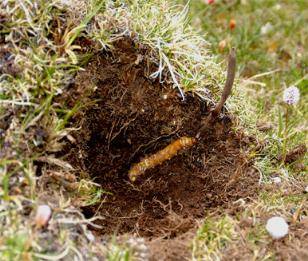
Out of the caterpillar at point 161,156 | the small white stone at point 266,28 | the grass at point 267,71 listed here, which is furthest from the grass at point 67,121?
the small white stone at point 266,28

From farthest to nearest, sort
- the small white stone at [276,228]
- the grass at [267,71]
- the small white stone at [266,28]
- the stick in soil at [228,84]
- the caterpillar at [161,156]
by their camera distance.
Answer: the small white stone at [266,28]
the caterpillar at [161,156]
the grass at [267,71]
the stick in soil at [228,84]
the small white stone at [276,228]

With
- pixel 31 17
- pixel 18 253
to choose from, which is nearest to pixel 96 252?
pixel 18 253

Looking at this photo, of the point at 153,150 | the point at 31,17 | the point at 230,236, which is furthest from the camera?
the point at 153,150

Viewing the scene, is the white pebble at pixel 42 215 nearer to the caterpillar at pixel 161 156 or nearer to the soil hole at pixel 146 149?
the soil hole at pixel 146 149

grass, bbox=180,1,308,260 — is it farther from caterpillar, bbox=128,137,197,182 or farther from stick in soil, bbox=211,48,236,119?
caterpillar, bbox=128,137,197,182

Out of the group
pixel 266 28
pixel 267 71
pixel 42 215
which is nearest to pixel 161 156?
pixel 42 215

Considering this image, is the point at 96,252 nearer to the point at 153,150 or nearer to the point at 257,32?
the point at 153,150
